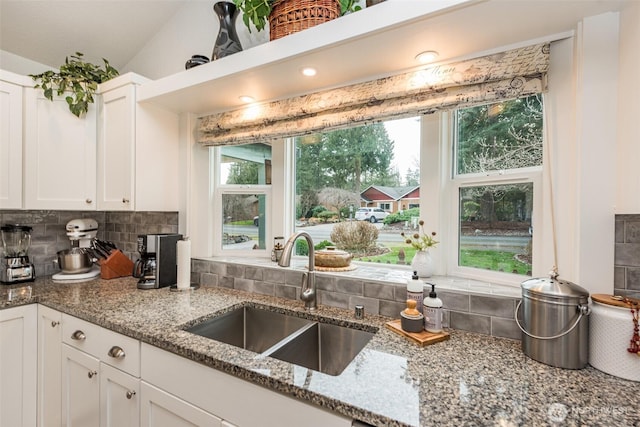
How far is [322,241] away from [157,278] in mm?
1031

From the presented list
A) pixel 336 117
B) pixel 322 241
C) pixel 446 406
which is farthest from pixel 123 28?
pixel 446 406

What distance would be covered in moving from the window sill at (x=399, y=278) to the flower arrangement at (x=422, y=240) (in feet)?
0.51

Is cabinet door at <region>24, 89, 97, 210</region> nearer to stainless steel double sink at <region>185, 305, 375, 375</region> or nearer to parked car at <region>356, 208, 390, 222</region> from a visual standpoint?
stainless steel double sink at <region>185, 305, 375, 375</region>

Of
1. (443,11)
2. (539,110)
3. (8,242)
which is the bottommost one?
(8,242)

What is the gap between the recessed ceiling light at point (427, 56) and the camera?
119 centimetres

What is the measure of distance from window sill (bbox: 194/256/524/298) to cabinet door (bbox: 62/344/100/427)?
0.78 m

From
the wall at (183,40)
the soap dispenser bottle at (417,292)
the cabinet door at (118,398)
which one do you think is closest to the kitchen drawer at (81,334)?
the cabinet door at (118,398)

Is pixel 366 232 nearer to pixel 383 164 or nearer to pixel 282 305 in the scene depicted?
pixel 383 164

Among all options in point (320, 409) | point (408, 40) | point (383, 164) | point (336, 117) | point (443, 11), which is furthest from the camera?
point (383, 164)

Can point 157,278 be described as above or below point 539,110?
below

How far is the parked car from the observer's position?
5.68 feet

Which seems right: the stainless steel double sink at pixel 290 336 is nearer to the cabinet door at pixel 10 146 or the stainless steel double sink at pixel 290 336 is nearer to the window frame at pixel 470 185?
the window frame at pixel 470 185

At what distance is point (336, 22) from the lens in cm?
A: 113

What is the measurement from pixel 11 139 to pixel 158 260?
109 centimetres
